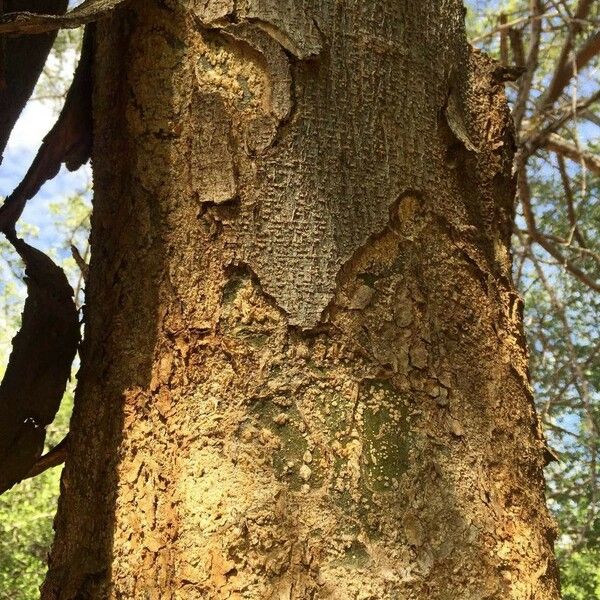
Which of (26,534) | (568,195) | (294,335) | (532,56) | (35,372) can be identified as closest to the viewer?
(294,335)

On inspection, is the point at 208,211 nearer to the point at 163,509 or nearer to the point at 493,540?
the point at 163,509

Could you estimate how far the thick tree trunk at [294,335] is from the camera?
604 mm

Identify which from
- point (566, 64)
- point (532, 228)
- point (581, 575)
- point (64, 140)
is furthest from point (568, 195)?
point (64, 140)

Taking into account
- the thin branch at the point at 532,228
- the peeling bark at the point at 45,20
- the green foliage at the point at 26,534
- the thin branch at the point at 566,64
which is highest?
the thin branch at the point at 566,64

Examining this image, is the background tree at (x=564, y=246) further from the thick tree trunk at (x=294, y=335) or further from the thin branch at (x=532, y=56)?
the thick tree trunk at (x=294, y=335)

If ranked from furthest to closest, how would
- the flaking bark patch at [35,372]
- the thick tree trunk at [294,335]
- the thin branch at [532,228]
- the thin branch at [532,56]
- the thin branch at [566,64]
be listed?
1. the thin branch at [532,228]
2. the thin branch at [566,64]
3. the thin branch at [532,56]
4. the flaking bark patch at [35,372]
5. the thick tree trunk at [294,335]

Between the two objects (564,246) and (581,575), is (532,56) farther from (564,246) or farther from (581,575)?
(581,575)

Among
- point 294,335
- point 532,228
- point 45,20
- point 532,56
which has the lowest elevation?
point 294,335

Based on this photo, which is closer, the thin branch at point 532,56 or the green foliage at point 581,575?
the thin branch at point 532,56

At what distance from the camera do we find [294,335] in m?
0.64

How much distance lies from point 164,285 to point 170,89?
186 millimetres

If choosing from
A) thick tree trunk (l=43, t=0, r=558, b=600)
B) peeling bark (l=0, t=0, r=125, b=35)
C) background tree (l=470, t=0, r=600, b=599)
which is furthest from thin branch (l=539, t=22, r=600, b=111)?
peeling bark (l=0, t=0, r=125, b=35)

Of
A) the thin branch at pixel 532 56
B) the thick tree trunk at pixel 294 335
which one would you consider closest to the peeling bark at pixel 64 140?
the thick tree trunk at pixel 294 335

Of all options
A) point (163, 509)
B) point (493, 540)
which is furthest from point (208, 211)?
point (493, 540)
